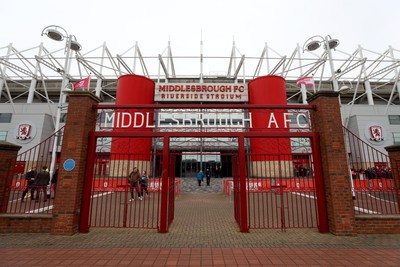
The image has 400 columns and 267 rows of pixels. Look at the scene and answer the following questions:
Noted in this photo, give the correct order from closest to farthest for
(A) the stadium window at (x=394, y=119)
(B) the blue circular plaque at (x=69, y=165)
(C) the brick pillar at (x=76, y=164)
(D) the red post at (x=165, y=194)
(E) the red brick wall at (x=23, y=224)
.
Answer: (C) the brick pillar at (x=76, y=164) → (E) the red brick wall at (x=23, y=224) → (B) the blue circular plaque at (x=69, y=165) → (D) the red post at (x=165, y=194) → (A) the stadium window at (x=394, y=119)

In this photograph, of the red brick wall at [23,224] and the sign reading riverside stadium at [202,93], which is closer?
the red brick wall at [23,224]

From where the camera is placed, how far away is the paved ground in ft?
13.4

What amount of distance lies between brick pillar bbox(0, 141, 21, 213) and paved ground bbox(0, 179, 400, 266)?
3.40ft

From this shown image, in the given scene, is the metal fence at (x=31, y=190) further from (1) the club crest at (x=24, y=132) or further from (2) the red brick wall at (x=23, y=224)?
(1) the club crest at (x=24, y=132)

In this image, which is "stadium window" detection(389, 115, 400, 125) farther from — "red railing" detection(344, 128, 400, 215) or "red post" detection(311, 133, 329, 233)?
"red post" detection(311, 133, 329, 233)

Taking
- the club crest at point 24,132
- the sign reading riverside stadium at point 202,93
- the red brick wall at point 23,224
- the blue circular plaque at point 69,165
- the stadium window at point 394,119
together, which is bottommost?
the red brick wall at point 23,224

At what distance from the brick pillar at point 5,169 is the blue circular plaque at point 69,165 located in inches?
71.9

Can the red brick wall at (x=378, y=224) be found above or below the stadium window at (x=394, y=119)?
below

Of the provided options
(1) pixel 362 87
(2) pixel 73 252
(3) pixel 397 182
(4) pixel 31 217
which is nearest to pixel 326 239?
(3) pixel 397 182

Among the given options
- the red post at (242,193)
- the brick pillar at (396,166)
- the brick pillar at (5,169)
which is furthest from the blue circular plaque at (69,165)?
the brick pillar at (396,166)

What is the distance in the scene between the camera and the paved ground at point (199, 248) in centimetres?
407

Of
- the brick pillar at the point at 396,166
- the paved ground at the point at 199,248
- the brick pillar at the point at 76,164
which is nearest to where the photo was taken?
the paved ground at the point at 199,248

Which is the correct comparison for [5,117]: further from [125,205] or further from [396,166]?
[396,166]

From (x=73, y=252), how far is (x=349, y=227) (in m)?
6.53
